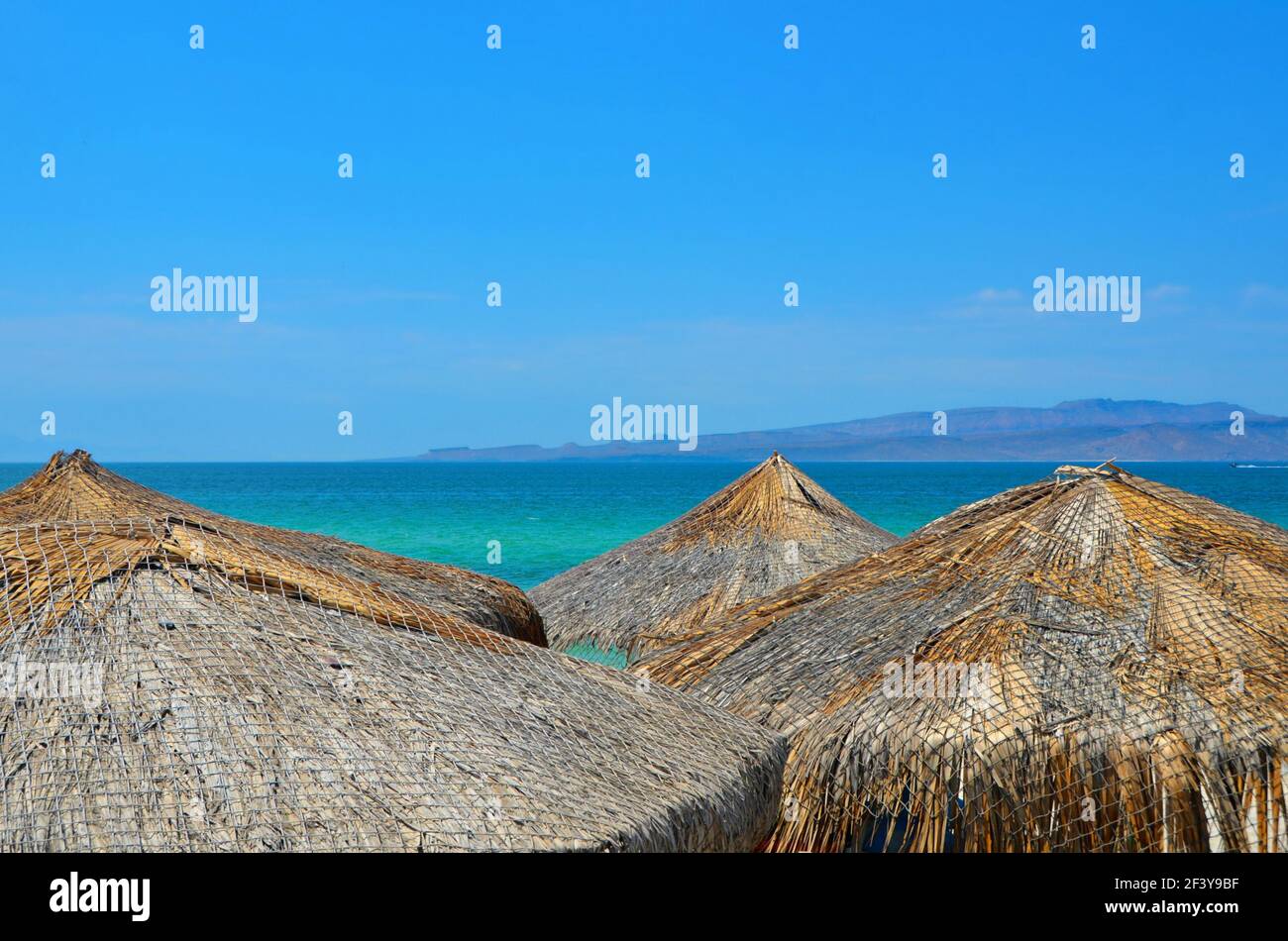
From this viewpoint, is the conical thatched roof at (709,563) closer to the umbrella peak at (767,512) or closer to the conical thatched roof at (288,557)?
the umbrella peak at (767,512)

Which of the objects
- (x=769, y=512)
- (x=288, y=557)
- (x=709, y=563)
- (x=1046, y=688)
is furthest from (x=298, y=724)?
(x=769, y=512)

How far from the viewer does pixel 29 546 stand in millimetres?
4113

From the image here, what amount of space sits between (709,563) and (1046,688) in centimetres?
615

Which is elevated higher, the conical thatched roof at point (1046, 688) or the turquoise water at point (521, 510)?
the turquoise water at point (521, 510)

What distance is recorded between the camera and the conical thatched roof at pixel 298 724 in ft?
→ 10.6

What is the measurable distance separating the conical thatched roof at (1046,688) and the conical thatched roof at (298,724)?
0.89 m

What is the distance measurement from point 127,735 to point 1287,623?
5.24 metres

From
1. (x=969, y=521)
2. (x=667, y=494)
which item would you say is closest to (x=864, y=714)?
(x=969, y=521)

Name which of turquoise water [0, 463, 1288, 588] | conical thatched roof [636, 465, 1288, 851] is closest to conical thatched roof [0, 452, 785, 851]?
conical thatched roof [636, 465, 1288, 851]

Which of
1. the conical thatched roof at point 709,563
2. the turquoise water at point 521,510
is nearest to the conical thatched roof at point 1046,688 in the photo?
the conical thatched roof at point 709,563

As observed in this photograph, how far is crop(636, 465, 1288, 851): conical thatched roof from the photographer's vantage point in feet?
17.0

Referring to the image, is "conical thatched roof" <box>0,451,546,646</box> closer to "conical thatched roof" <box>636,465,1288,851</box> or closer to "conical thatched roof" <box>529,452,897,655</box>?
"conical thatched roof" <box>636,465,1288,851</box>
